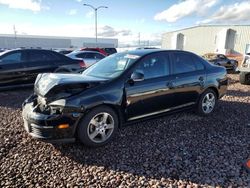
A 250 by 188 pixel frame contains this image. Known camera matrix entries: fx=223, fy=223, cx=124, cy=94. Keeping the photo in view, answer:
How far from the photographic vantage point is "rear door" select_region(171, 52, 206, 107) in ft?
14.9

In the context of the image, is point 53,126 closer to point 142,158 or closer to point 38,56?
point 142,158

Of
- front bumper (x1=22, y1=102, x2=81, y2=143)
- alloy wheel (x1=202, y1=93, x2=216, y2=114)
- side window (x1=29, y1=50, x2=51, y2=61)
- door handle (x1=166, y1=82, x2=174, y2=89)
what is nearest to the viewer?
front bumper (x1=22, y1=102, x2=81, y2=143)

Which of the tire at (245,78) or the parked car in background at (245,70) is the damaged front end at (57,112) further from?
the tire at (245,78)

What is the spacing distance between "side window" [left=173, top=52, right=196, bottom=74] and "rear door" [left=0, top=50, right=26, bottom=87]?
5.11m

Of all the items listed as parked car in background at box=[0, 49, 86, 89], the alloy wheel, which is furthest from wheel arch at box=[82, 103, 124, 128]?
parked car in background at box=[0, 49, 86, 89]

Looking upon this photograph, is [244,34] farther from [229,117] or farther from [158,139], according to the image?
[158,139]

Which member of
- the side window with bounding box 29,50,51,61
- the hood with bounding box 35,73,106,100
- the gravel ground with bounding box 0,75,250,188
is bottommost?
the gravel ground with bounding box 0,75,250,188

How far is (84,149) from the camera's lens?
3.57 meters

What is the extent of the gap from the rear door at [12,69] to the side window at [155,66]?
190 inches

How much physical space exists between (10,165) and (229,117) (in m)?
4.47

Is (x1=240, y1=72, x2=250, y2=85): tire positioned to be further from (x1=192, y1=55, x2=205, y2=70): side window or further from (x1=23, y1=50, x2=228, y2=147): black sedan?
(x1=192, y1=55, x2=205, y2=70): side window

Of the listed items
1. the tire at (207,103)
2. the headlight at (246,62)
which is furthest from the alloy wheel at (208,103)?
the headlight at (246,62)

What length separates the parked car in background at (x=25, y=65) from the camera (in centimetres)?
709

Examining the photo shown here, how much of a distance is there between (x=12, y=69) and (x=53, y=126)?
486 cm
